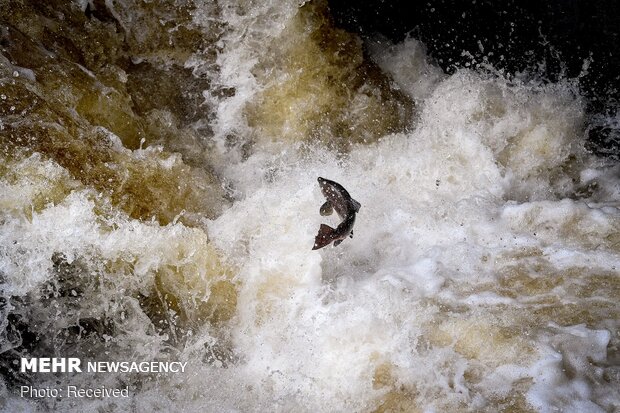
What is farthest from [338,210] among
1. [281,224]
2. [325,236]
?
[281,224]

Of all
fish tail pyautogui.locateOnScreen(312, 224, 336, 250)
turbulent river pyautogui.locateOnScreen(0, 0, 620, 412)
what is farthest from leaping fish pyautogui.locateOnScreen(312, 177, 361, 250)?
turbulent river pyautogui.locateOnScreen(0, 0, 620, 412)

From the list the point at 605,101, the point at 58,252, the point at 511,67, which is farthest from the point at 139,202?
the point at 605,101

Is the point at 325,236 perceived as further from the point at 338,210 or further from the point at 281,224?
the point at 281,224

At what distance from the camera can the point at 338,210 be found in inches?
94.0

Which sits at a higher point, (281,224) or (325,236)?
(281,224)

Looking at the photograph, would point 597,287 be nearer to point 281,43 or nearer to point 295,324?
point 295,324

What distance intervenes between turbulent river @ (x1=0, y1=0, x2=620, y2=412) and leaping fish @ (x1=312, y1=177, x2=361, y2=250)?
1.66 feet

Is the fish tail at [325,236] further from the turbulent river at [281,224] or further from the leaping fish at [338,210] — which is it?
the turbulent river at [281,224]

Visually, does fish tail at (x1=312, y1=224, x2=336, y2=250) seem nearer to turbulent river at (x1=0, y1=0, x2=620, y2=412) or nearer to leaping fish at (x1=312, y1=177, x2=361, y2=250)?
leaping fish at (x1=312, y1=177, x2=361, y2=250)

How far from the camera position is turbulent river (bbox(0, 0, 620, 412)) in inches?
97.0

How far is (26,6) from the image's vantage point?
9.29 feet

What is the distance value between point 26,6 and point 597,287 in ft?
10.3

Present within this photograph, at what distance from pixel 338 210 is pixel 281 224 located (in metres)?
0.62

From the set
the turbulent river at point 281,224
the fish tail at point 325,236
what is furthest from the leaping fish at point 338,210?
the turbulent river at point 281,224
